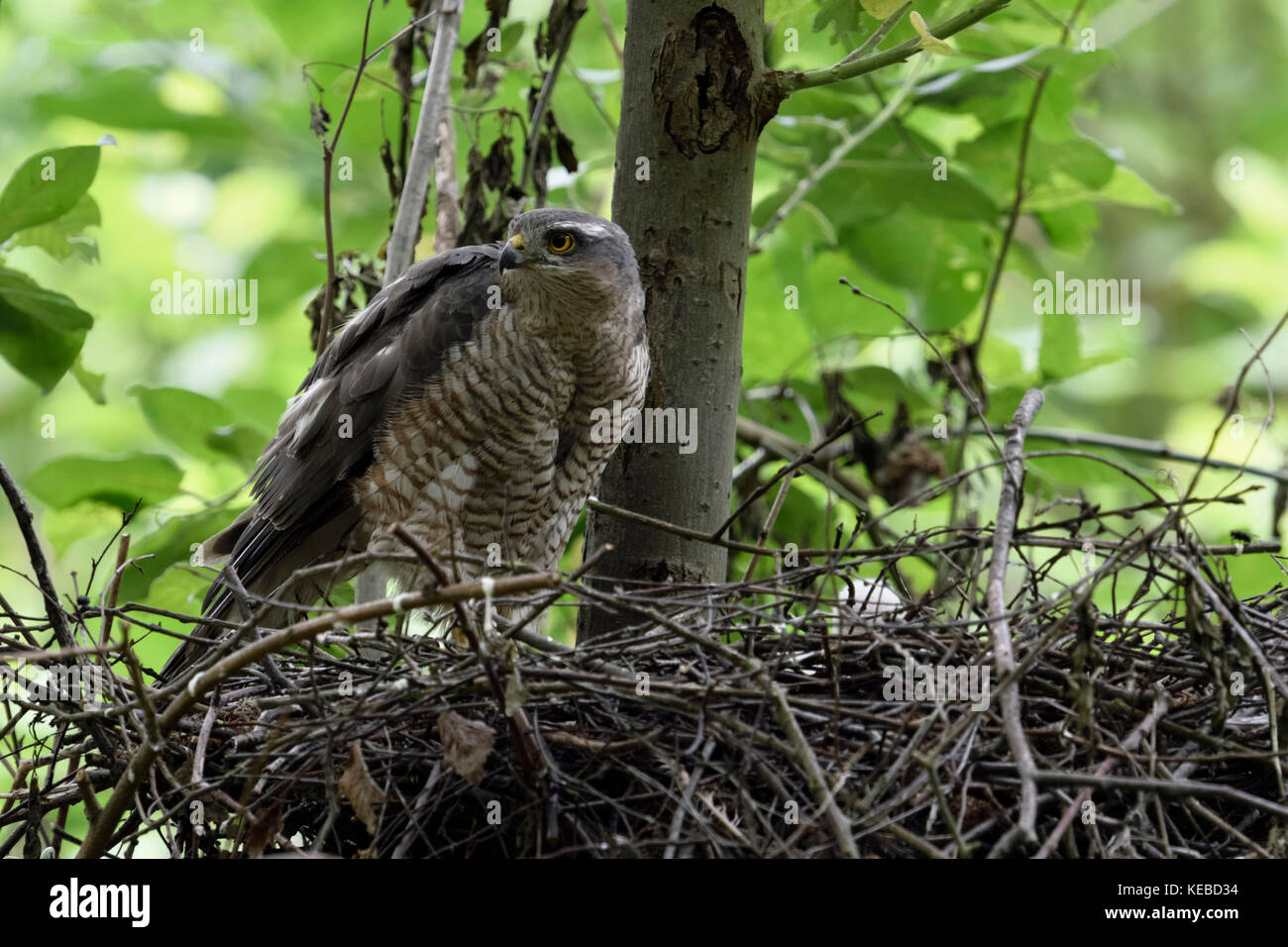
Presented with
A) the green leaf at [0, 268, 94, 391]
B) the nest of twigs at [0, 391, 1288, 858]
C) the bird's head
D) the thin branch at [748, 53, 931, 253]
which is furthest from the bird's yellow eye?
the green leaf at [0, 268, 94, 391]

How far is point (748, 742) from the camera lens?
2.22 meters

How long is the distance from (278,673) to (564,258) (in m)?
1.44

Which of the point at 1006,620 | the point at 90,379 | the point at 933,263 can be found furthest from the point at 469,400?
the point at 933,263

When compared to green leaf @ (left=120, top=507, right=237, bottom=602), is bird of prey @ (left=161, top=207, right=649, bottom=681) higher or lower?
higher

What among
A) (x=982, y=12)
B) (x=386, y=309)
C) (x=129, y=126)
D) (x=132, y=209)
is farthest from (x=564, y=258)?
(x=132, y=209)

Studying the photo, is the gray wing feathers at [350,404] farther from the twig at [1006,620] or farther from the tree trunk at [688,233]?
the twig at [1006,620]

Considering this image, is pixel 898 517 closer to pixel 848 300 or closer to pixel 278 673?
pixel 848 300

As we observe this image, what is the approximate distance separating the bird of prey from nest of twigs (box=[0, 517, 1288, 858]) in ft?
3.41

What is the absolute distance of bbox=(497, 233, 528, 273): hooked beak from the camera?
132 inches

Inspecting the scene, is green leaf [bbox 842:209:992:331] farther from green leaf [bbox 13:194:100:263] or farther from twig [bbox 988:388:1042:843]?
green leaf [bbox 13:194:100:263]

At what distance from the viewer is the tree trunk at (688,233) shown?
10.7 feet

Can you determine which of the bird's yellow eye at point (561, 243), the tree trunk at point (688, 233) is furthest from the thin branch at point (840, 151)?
the bird's yellow eye at point (561, 243)

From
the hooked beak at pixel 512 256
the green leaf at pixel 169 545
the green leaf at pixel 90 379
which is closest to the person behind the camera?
the hooked beak at pixel 512 256

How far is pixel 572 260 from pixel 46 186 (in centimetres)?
147
